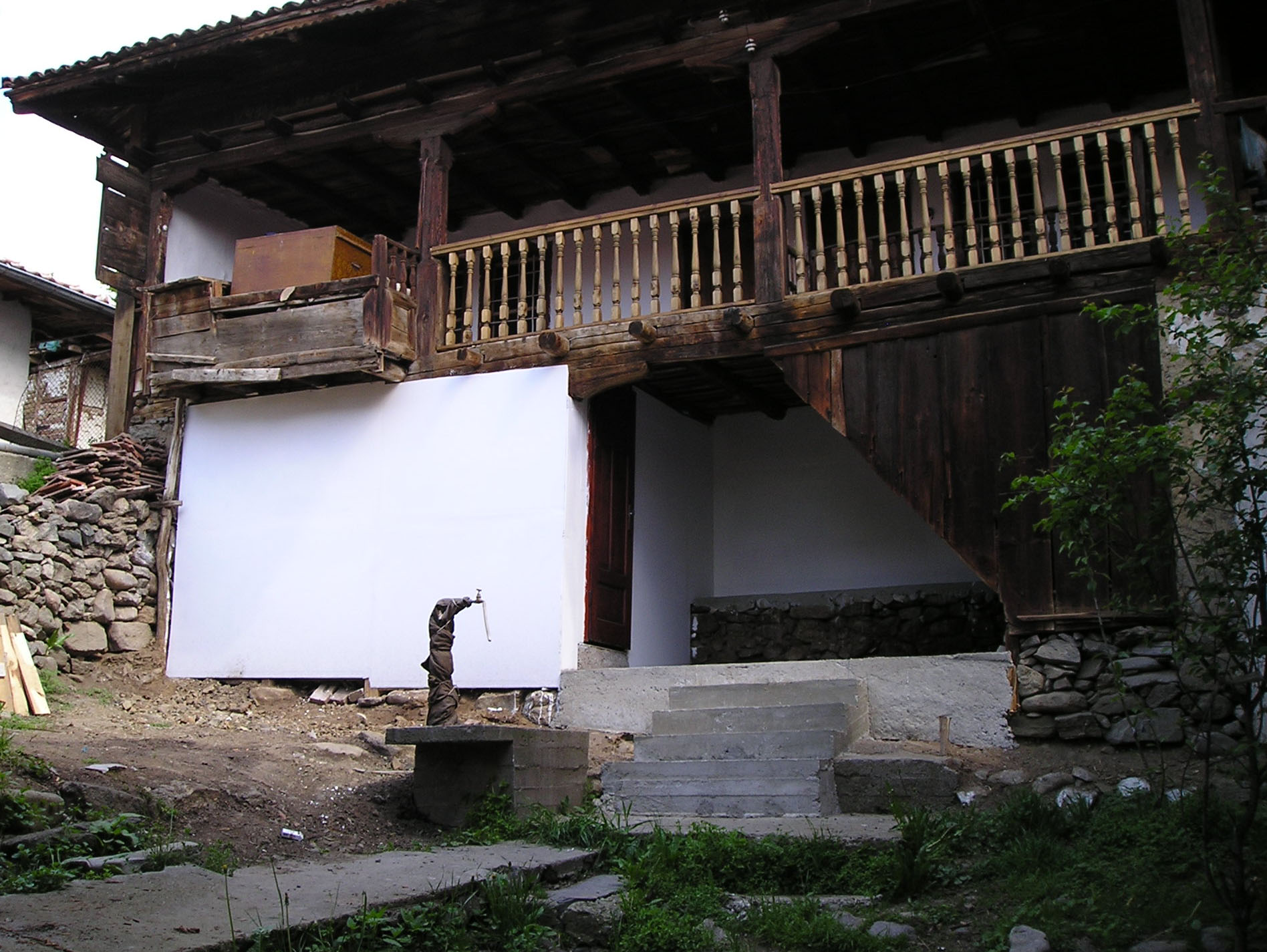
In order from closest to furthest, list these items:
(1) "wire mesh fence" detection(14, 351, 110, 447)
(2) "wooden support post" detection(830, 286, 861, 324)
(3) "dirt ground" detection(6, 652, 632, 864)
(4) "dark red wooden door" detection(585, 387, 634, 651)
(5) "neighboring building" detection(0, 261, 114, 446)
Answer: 1. (3) "dirt ground" detection(6, 652, 632, 864)
2. (2) "wooden support post" detection(830, 286, 861, 324)
3. (4) "dark red wooden door" detection(585, 387, 634, 651)
4. (5) "neighboring building" detection(0, 261, 114, 446)
5. (1) "wire mesh fence" detection(14, 351, 110, 447)

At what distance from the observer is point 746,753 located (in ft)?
24.1

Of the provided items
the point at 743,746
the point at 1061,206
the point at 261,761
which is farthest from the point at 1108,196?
the point at 261,761

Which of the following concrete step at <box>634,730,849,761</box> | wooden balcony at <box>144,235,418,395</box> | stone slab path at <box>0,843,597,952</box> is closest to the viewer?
stone slab path at <box>0,843,597,952</box>

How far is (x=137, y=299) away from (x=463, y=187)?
130 inches

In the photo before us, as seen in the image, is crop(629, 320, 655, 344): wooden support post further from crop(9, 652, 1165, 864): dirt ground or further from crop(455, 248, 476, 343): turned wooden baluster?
crop(9, 652, 1165, 864): dirt ground

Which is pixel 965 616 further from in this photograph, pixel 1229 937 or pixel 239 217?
pixel 239 217

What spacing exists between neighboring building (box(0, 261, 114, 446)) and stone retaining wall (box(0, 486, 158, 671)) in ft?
16.0

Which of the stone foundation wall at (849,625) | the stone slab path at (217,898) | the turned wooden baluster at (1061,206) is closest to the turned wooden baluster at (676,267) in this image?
the turned wooden baluster at (1061,206)

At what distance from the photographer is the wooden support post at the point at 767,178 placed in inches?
352

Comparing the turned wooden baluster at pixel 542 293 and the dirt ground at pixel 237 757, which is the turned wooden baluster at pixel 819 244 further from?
the dirt ground at pixel 237 757

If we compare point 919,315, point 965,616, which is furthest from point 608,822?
point 965,616

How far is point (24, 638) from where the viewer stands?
9273 millimetres

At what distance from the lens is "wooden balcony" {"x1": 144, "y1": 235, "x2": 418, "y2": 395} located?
9883mm

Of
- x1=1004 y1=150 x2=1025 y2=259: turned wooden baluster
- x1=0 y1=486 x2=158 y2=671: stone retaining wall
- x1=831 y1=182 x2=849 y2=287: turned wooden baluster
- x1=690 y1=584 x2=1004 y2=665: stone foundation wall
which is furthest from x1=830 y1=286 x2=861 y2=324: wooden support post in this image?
x1=0 y1=486 x2=158 y2=671: stone retaining wall
